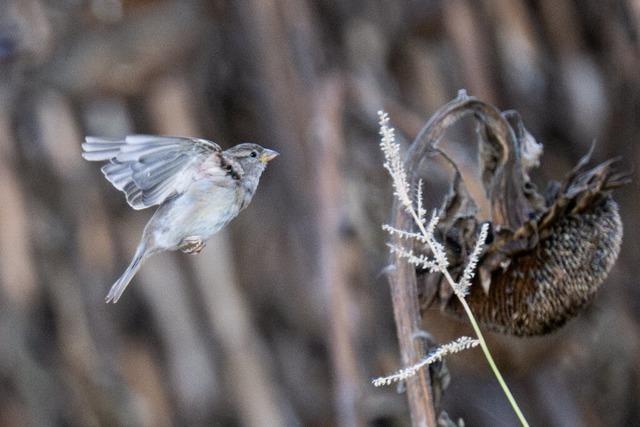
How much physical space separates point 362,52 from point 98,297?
90cm

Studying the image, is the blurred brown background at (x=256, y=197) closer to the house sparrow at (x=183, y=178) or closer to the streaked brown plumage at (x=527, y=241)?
the streaked brown plumage at (x=527, y=241)

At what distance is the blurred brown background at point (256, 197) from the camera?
8.52 feet

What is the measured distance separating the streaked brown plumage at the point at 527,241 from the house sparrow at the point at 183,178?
279mm

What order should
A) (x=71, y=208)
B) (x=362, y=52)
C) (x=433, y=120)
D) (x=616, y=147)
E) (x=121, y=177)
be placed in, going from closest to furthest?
(x=121, y=177), (x=433, y=120), (x=616, y=147), (x=362, y=52), (x=71, y=208)

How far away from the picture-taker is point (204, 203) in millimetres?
929

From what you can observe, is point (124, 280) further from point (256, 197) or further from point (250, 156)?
point (256, 197)

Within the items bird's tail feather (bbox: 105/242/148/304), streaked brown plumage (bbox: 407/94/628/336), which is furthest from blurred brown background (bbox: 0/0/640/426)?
bird's tail feather (bbox: 105/242/148/304)

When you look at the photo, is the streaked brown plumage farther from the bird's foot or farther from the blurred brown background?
the blurred brown background

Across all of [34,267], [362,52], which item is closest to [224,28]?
[362,52]

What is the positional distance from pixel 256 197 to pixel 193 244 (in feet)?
7.04

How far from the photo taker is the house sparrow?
0.88m

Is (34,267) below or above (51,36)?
below

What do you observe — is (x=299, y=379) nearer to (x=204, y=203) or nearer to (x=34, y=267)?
(x=34, y=267)

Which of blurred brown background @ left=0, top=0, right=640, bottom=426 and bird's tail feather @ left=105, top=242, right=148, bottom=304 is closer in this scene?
Answer: bird's tail feather @ left=105, top=242, right=148, bottom=304
